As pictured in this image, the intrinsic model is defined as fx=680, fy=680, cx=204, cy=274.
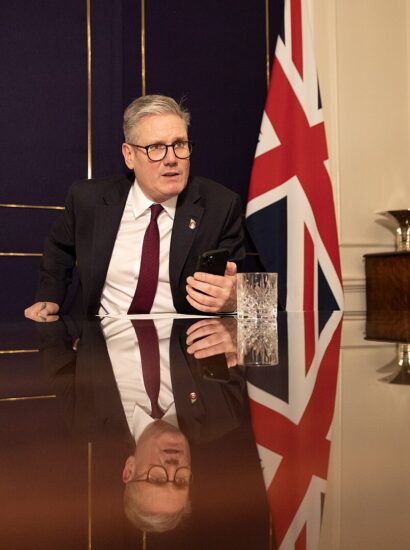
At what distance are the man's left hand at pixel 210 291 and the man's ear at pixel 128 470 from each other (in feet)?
5.19

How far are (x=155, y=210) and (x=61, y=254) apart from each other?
48cm

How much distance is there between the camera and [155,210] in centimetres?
267

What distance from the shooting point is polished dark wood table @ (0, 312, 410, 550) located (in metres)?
0.19

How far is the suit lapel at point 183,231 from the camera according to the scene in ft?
8.40

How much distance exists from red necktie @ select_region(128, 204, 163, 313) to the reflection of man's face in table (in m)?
2.11

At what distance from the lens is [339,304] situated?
13.1 feet

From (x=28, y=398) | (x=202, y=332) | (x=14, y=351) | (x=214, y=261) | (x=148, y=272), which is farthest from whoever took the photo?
(x=148, y=272)

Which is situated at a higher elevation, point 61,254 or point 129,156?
point 129,156

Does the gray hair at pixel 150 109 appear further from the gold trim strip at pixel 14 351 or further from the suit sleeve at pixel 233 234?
the gold trim strip at pixel 14 351

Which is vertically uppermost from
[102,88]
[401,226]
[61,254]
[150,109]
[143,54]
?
[143,54]

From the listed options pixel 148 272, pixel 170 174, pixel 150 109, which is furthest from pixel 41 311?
pixel 150 109

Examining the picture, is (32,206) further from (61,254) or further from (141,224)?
(141,224)

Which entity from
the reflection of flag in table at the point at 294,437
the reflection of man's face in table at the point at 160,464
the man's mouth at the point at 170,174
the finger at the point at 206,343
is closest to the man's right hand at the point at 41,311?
the man's mouth at the point at 170,174

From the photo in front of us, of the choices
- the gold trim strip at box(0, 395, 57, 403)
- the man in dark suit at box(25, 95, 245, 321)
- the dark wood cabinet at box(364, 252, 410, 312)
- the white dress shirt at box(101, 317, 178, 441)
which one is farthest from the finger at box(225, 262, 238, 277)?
the dark wood cabinet at box(364, 252, 410, 312)
